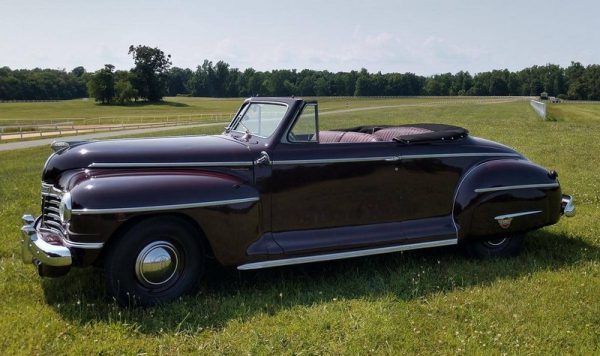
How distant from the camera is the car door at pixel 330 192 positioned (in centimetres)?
453

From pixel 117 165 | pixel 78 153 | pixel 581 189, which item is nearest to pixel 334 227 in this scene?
pixel 117 165

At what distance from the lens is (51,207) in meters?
4.36

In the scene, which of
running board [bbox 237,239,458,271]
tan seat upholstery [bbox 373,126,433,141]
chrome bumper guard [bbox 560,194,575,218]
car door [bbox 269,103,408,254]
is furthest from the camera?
chrome bumper guard [bbox 560,194,575,218]

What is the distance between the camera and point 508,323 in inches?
153

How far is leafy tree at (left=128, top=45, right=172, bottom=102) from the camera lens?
112 meters

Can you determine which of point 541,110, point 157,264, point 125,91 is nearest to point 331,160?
point 157,264

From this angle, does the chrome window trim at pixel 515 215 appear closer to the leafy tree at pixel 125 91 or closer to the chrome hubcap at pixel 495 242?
the chrome hubcap at pixel 495 242

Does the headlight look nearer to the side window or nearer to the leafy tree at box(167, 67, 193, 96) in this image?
the side window

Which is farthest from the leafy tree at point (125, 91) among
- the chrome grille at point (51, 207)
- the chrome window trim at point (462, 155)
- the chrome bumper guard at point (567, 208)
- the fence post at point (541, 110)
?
the chrome bumper guard at point (567, 208)

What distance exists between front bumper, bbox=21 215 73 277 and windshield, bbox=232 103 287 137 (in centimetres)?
192

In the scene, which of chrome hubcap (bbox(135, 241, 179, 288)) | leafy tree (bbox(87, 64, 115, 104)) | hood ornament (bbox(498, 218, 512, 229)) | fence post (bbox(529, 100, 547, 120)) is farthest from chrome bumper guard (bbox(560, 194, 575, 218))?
leafy tree (bbox(87, 64, 115, 104))

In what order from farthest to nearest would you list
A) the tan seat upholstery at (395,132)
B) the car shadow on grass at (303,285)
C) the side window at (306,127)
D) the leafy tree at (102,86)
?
the leafy tree at (102,86) < the tan seat upholstery at (395,132) < the side window at (306,127) < the car shadow on grass at (303,285)

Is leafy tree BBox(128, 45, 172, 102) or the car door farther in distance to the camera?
leafy tree BBox(128, 45, 172, 102)

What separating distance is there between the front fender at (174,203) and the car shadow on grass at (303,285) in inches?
17.8
